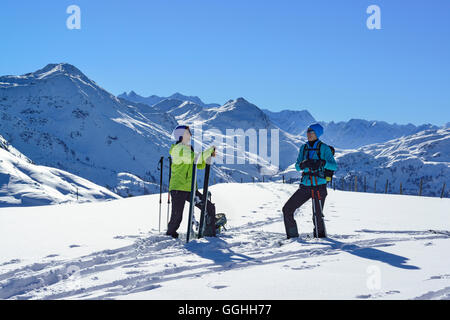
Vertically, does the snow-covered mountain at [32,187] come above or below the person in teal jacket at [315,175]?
below

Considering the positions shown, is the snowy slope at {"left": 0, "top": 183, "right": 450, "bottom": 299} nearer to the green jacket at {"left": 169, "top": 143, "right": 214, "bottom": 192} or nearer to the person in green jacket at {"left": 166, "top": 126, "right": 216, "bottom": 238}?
the person in green jacket at {"left": 166, "top": 126, "right": 216, "bottom": 238}

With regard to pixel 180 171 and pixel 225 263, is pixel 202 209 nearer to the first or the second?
pixel 180 171

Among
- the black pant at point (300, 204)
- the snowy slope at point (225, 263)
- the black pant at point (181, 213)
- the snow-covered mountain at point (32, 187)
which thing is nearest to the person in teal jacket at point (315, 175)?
the black pant at point (300, 204)

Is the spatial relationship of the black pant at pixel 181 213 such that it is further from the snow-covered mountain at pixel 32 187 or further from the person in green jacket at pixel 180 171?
the snow-covered mountain at pixel 32 187

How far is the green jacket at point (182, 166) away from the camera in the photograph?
287 inches

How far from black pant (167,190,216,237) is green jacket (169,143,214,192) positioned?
0.45 ft

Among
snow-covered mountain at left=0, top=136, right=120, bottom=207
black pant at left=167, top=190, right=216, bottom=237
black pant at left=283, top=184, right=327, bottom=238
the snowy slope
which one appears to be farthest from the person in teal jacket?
snow-covered mountain at left=0, top=136, right=120, bottom=207

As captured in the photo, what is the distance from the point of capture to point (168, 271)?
5.11 metres

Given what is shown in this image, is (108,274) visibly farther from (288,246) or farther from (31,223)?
(31,223)

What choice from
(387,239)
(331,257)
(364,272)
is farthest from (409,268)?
(387,239)

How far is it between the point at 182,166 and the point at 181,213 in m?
1.00

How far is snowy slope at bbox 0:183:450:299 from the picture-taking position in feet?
13.3

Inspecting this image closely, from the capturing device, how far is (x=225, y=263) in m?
5.51

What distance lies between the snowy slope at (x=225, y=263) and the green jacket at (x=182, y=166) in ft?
3.85
